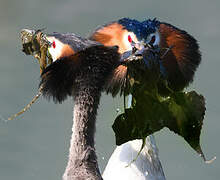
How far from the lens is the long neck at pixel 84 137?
4262 mm

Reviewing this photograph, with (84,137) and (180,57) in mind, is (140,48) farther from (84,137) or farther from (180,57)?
(84,137)

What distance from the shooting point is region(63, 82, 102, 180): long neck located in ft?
14.0

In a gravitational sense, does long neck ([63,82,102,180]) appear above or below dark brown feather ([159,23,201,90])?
below

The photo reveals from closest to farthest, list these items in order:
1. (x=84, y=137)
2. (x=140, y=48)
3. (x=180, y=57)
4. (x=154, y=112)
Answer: (x=154, y=112)
(x=140, y=48)
(x=84, y=137)
(x=180, y=57)

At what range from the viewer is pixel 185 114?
12.8 ft

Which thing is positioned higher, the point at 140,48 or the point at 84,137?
the point at 140,48

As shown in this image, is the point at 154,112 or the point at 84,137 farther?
the point at 84,137

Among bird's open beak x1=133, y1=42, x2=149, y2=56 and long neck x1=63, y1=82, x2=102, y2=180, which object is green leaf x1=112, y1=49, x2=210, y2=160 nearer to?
bird's open beak x1=133, y1=42, x2=149, y2=56

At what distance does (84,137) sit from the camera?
175 inches

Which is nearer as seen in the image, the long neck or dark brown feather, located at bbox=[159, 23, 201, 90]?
the long neck

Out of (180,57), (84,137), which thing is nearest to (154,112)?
(84,137)

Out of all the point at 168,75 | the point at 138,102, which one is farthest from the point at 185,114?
the point at 168,75

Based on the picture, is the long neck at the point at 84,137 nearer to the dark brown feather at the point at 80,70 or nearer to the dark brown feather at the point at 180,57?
the dark brown feather at the point at 80,70

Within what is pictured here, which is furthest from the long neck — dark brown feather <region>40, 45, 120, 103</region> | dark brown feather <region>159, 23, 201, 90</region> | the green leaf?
dark brown feather <region>159, 23, 201, 90</region>
